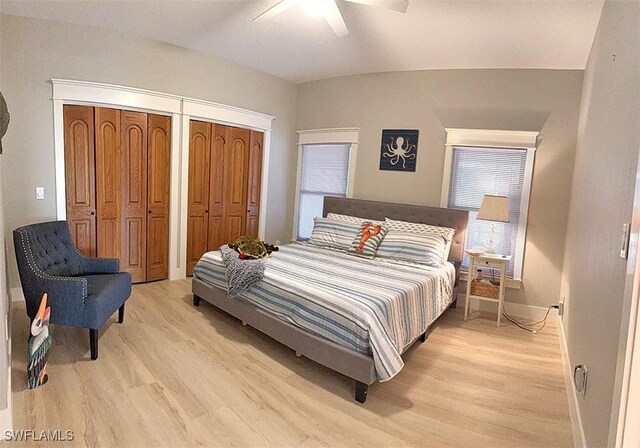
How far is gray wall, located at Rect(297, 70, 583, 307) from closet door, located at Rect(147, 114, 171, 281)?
2.27 metres

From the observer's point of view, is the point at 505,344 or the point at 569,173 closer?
the point at 505,344

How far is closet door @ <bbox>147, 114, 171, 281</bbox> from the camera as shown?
13.6 ft

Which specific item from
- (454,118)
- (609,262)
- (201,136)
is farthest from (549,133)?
(201,136)

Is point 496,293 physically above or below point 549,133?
below

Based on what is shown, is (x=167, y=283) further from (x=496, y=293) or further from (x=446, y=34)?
(x=446, y=34)

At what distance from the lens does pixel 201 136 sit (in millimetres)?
4465

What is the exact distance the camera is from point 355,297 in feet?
8.07

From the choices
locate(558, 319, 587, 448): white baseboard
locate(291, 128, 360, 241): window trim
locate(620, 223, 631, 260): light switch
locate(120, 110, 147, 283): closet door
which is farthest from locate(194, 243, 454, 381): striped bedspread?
locate(291, 128, 360, 241): window trim

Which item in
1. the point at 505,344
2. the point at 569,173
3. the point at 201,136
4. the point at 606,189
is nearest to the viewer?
the point at 606,189

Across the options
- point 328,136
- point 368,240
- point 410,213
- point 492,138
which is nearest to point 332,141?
point 328,136

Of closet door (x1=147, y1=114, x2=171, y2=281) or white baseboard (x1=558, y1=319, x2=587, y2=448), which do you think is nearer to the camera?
white baseboard (x1=558, y1=319, x2=587, y2=448)

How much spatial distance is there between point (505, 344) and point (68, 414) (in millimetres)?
3309

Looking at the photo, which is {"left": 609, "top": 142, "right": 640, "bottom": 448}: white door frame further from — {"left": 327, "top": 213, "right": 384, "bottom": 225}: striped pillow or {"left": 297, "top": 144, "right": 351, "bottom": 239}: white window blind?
{"left": 297, "top": 144, "right": 351, "bottom": 239}: white window blind

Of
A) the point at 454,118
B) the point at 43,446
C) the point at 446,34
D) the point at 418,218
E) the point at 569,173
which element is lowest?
the point at 43,446
